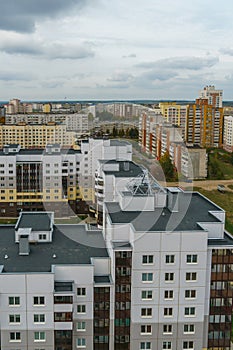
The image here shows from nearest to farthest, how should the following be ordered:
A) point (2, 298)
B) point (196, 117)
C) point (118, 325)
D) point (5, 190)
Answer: point (2, 298) → point (118, 325) → point (5, 190) → point (196, 117)

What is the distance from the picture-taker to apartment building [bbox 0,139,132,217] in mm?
22000

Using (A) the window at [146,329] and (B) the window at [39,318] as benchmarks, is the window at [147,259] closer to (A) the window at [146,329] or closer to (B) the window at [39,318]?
(A) the window at [146,329]

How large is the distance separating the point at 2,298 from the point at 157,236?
341 cm

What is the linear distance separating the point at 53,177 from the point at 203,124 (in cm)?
2538

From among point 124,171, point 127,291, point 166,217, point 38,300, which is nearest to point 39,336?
point 38,300

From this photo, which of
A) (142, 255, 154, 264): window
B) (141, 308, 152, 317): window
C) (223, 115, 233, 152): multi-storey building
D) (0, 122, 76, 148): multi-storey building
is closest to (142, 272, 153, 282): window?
(142, 255, 154, 264): window

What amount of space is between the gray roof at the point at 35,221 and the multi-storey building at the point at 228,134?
35.0m

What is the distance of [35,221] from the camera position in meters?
10.9

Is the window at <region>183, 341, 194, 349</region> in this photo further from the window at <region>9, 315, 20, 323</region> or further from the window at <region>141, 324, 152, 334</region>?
the window at <region>9, 315, 20, 323</region>

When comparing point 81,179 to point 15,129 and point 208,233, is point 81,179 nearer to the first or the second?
point 208,233

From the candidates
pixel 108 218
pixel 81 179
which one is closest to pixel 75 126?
pixel 81 179

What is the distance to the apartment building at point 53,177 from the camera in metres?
22.0

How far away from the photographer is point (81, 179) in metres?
23.1

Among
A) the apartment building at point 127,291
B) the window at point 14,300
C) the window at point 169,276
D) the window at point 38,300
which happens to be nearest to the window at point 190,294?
the apartment building at point 127,291
